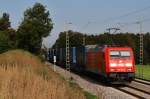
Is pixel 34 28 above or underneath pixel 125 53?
above

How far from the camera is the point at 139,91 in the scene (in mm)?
31250

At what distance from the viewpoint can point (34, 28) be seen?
64500 mm

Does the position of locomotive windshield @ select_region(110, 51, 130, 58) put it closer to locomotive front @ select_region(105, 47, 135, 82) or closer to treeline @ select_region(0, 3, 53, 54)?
locomotive front @ select_region(105, 47, 135, 82)

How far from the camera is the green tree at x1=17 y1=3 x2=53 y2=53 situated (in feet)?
213

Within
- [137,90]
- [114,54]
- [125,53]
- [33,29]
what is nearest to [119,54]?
[114,54]

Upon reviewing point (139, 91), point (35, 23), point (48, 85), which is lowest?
point (139, 91)

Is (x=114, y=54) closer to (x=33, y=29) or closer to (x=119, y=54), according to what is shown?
(x=119, y=54)

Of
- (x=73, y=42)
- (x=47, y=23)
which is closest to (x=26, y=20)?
(x=47, y=23)

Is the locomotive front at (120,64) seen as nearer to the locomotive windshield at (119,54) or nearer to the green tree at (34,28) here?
the locomotive windshield at (119,54)

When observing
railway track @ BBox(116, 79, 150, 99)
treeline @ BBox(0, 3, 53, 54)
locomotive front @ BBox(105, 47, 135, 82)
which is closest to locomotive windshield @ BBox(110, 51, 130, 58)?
locomotive front @ BBox(105, 47, 135, 82)

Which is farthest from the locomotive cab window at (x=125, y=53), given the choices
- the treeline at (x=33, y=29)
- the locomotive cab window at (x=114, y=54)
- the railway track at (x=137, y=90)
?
the treeline at (x=33, y=29)

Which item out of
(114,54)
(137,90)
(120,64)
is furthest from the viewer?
(114,54)

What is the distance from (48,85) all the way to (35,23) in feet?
174

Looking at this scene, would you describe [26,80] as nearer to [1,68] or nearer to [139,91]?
[1,68]
